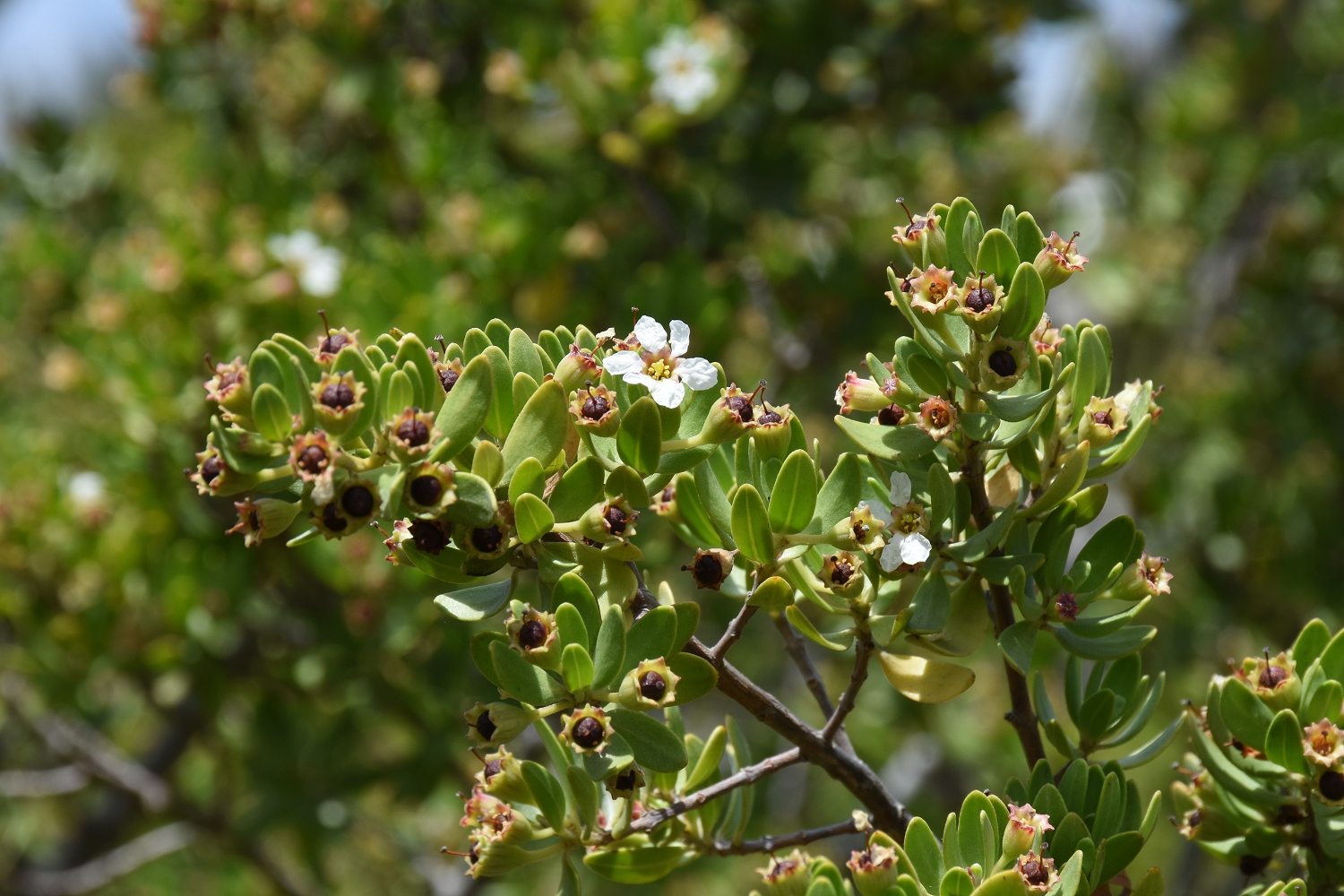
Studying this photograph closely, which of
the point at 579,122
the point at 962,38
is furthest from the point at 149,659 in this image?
the point at 962,38

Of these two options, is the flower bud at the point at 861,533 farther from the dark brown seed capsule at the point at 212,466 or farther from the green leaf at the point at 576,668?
the dark brown seed capsule at the point at 212,466

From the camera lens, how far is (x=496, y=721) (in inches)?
40.0

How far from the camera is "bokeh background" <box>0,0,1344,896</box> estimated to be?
260 centimetres

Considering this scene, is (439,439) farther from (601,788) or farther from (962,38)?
(962,38)

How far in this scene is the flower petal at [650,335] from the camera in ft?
3.55

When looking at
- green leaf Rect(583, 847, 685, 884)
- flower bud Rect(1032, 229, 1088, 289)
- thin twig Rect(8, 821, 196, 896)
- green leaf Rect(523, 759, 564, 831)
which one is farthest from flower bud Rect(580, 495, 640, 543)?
thin twig Rect(8, 821, 196, 896)

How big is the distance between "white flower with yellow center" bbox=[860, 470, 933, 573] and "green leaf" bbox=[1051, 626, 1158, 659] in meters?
0.20

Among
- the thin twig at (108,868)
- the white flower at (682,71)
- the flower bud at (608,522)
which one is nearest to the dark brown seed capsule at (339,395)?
the flower bud at (608,522)

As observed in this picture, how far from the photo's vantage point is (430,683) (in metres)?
2.54

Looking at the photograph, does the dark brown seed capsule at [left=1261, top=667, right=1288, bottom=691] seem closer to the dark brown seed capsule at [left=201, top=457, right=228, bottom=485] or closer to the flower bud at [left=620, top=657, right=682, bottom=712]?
the flower bud at [left=620, top=657, right=682, bottom=712]

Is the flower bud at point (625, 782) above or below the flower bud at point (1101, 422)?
below

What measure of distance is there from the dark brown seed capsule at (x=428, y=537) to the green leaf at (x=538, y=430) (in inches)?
3.0

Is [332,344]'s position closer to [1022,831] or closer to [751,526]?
[751,526]

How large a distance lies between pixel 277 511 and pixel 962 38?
101 inches
